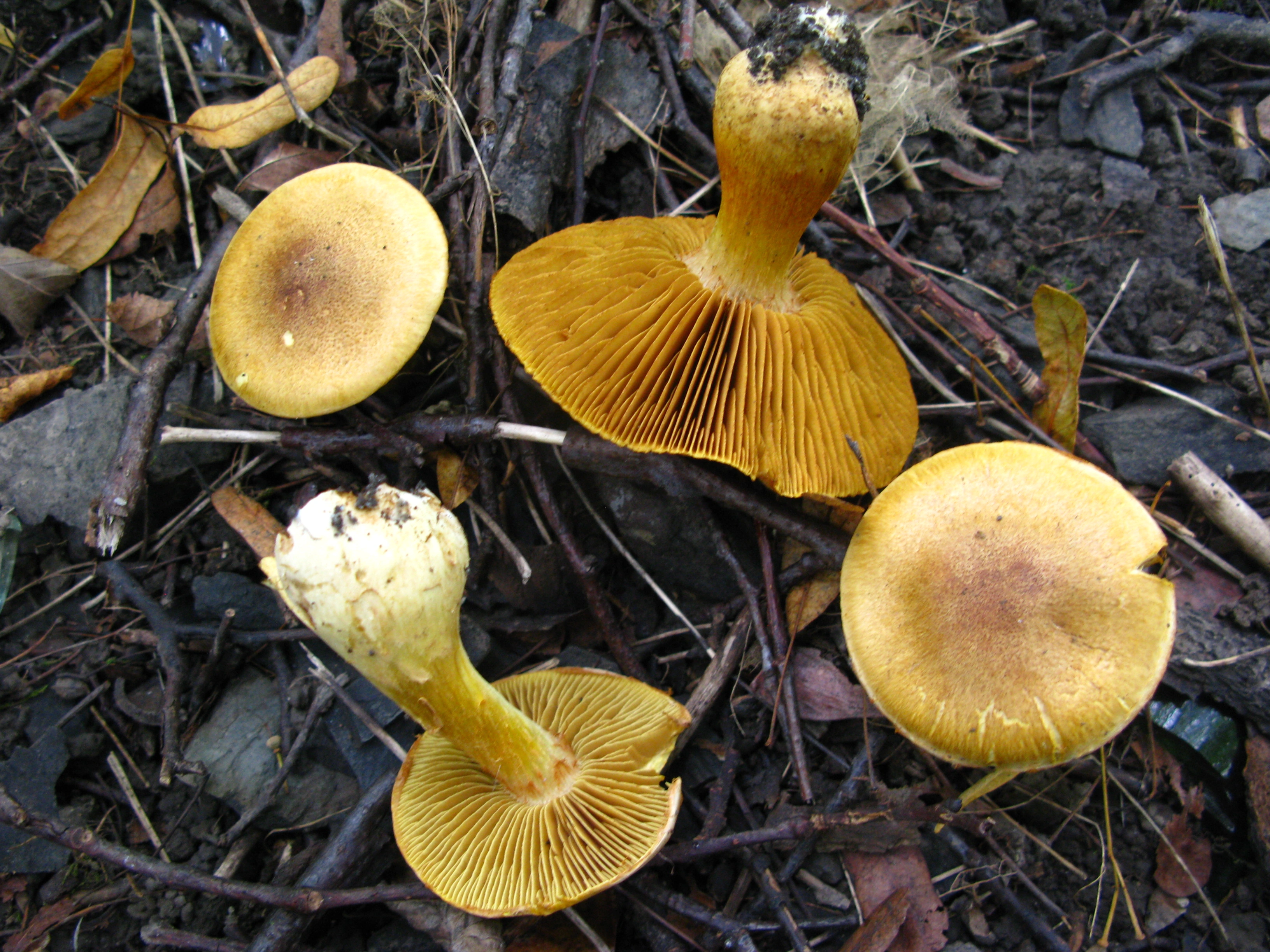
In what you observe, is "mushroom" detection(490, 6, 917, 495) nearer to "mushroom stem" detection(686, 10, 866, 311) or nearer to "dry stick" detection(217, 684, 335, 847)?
"mushroom stem" detection(686, 10, 866, 311)

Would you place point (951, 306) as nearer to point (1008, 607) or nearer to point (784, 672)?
point (1008, 607)

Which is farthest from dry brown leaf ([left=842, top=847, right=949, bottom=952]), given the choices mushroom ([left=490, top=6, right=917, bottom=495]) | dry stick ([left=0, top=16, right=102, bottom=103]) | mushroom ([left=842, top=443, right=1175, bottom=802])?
dry stick ([left=0, top=16, right=102, bottom=103])

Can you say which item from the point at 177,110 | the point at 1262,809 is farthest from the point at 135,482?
the point at 1262,809

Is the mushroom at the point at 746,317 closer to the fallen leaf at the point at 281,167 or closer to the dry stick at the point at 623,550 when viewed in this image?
the dry stick at the point at 623,550

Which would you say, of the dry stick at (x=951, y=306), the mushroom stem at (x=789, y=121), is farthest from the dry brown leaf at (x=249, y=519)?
the dry stick at (x=951, y=306)

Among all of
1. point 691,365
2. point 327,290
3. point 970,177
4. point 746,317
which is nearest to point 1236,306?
point 970,177

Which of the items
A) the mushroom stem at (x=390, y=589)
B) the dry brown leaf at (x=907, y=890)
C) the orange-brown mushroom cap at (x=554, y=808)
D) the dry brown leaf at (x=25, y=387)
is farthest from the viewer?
the dry brown leaf at (x=25, y=387)
